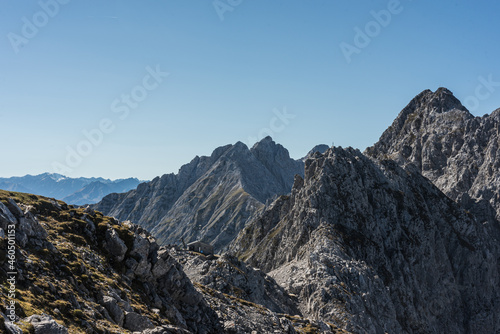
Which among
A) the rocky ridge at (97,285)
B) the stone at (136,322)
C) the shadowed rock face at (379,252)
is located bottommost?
the stone at (136,322)

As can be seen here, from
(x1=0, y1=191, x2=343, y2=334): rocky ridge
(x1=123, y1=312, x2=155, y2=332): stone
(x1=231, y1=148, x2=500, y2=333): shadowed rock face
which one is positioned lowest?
(x1=123, y1=312, x2=155, y2=332): stone

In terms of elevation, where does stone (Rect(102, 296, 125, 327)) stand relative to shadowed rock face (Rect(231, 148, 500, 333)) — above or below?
below

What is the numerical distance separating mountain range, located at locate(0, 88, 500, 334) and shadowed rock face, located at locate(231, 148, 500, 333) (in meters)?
0.48

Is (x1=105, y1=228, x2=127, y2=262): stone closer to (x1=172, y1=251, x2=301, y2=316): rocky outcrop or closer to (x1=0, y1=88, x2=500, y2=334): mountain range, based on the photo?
(x1=0, y1=88, x2=500, y2=334): mountain range

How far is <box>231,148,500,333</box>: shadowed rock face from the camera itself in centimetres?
10781

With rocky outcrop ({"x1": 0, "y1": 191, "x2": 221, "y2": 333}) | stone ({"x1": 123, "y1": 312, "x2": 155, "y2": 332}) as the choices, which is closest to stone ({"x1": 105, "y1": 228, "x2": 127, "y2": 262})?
rocky outcrop ({"x1": 0, "y1": 191, "x2": 221, "y2": 333})

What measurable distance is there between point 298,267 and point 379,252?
32.6 meters

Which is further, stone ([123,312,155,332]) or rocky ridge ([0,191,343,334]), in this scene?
stone ([123,312,155,332])

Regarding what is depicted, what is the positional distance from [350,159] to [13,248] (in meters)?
137

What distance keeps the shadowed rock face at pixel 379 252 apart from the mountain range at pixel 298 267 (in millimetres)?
476

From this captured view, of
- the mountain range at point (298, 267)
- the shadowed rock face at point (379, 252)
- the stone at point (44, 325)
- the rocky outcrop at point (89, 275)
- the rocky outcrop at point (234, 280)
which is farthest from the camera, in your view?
the shadowed rock face at point (379, 252)

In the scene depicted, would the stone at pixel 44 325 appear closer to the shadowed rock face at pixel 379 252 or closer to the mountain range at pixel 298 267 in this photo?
the mountain range at pixel 298 267

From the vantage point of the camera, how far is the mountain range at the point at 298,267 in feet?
132

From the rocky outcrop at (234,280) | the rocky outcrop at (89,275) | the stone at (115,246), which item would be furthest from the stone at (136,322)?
the rocky outcrop at (234,280)
